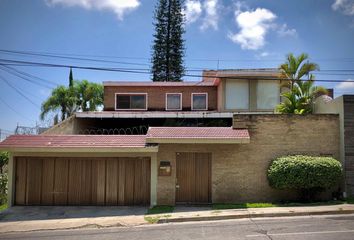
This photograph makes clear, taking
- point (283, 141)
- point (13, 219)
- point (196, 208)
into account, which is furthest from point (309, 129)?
point (13, 219)

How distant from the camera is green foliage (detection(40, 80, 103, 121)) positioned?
37.4 m

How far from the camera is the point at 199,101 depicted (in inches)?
1041

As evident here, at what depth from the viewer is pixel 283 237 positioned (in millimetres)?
9820

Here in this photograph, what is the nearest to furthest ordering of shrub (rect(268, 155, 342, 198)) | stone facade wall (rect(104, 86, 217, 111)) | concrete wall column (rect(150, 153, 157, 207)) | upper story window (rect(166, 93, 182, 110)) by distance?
1. shrub (rect(268, 155, 342, 198))
2. concrete wall column (rect(150, 153, 157, 207))
3. stone facade wall (rect(104, 86, 217, 111))
4. upper story window (rect(166, 93, 182, 110))

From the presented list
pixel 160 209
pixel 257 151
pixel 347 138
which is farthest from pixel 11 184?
pixel 347 138

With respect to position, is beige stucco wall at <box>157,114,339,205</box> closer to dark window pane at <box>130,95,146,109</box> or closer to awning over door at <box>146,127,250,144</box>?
awning over door at <box>146,127,250,144</box>

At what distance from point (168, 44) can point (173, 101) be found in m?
23.4

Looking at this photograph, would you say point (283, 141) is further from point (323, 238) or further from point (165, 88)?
point (165, 88)

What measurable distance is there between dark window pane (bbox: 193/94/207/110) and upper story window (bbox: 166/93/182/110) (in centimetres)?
111

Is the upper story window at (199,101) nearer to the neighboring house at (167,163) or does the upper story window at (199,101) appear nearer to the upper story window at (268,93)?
the upper story window at (268,93)

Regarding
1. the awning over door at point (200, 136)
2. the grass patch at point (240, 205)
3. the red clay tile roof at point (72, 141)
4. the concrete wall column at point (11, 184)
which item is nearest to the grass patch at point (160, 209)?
the grass patch at point (240, 205)

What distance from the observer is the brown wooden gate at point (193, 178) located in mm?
15891

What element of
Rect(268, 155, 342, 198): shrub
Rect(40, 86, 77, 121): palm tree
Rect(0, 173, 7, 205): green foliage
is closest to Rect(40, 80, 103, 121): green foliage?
Rect(40, 86, 77, 121): palm tree

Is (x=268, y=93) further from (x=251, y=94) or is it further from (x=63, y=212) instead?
(x=63, y=212)
